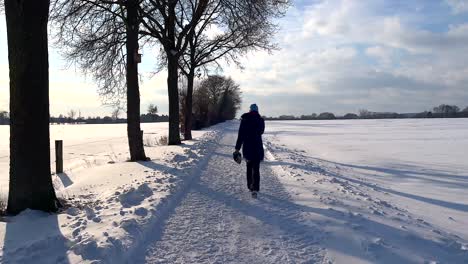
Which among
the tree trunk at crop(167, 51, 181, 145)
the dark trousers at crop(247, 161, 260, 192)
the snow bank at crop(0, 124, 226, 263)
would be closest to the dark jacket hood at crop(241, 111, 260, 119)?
the dark trousers at crop(247, 161, 260, 192)

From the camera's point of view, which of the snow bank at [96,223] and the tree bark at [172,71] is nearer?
the snow bank at [96,223]

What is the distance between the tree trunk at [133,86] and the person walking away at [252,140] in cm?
597

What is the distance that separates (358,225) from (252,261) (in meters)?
2.21

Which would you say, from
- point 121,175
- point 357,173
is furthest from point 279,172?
point 121,175

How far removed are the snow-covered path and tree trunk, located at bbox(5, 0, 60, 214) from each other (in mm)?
2203

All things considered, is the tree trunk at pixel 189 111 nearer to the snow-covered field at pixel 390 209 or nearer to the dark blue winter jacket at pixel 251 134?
the snow-covered field at pixel 390 209

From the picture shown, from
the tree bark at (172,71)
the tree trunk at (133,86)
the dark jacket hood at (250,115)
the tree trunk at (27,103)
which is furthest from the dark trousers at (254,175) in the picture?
the tree bark at (172,71)

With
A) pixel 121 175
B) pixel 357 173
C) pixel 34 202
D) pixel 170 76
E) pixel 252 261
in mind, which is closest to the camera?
pixel 252 261

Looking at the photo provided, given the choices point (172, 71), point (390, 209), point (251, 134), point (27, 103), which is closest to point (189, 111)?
point (172, 71)

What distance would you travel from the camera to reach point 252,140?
9.34m

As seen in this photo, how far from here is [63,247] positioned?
5.09 m

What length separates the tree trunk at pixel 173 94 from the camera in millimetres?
20214

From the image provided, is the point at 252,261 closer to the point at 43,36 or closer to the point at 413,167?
the point at 43,36

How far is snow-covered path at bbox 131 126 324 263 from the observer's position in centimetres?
521
